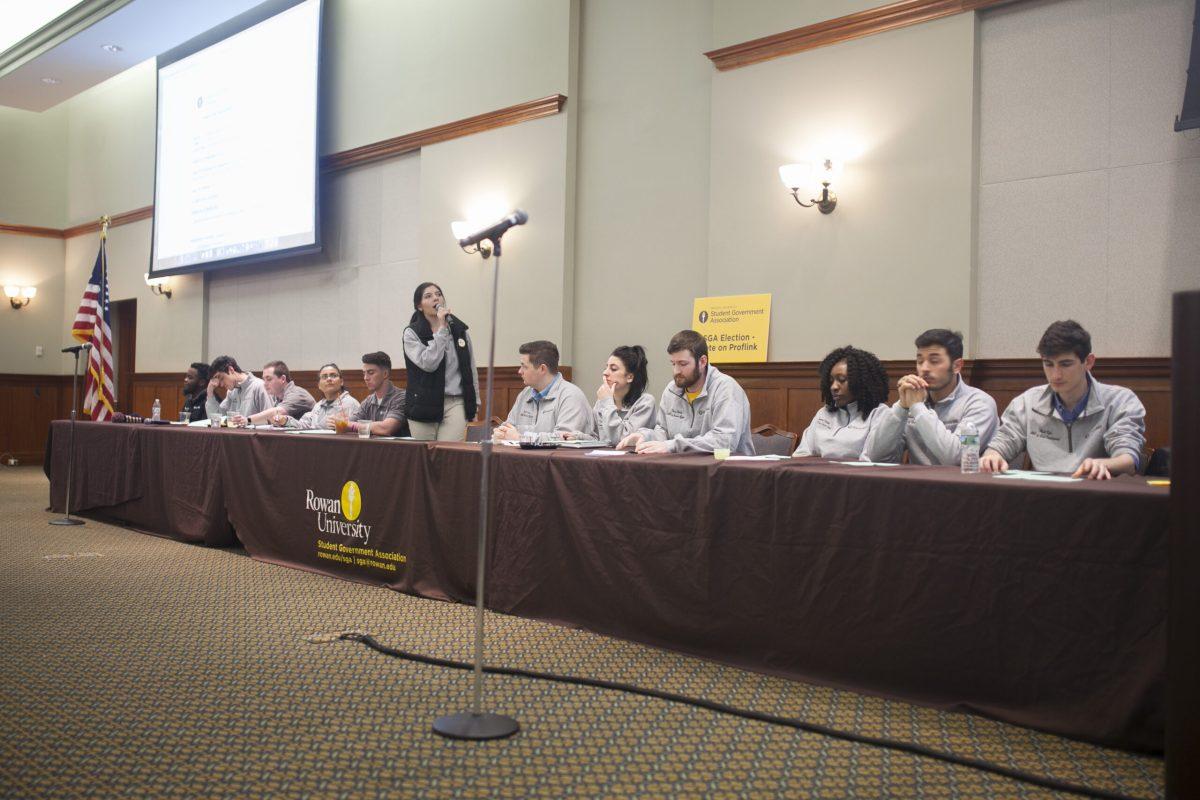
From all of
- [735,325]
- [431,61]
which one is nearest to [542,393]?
[735,325]

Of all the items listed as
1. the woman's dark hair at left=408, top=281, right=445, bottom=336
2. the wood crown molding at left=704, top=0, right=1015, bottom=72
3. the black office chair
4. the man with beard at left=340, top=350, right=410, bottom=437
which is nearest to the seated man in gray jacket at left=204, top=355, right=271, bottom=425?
the man with beard at left=340, top=350, right=410, bottom=437

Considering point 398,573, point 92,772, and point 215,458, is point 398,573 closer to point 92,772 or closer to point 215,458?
point 215,458

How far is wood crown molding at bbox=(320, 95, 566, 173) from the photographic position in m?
6.39

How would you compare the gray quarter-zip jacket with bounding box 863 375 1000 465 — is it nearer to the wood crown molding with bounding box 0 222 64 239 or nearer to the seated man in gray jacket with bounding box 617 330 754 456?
the seated man in gray jacket with bounding box 617 330 754 456

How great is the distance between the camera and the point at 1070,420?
3121mm

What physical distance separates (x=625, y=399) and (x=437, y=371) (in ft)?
3.38

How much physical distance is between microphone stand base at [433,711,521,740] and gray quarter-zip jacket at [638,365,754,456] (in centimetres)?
149

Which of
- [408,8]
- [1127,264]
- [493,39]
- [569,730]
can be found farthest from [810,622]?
[408,8]

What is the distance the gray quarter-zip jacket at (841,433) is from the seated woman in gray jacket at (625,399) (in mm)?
915

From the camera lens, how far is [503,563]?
11.6ft

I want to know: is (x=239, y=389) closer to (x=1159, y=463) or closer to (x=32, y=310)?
(x=1159, y=463)

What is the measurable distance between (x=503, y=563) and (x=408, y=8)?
5.47 m

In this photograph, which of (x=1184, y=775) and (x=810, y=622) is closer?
(x=1184, y=775)

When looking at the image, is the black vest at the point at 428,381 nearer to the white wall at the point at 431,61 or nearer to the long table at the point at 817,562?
the long table at the point at 817,562
